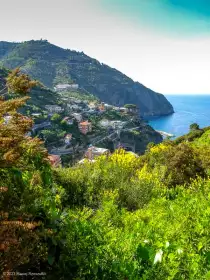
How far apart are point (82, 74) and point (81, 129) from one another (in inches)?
3589

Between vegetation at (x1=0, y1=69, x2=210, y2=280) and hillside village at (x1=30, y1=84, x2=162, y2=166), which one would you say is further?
hillside village at (x1=30, y1=84, x2=162, y2=166)

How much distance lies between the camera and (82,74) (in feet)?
518

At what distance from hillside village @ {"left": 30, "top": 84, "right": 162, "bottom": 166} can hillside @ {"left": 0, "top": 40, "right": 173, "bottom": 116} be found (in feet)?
163

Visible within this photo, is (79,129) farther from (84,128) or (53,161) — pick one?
(53,161)

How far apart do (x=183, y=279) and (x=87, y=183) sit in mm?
8612

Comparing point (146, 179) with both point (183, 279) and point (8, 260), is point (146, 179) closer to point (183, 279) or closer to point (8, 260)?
point (183, 279)

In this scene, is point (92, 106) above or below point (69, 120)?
above

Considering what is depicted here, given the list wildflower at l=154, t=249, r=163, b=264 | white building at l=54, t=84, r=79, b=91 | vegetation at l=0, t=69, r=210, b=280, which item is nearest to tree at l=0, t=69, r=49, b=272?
vegetation at l=0, t=69, r=210, b=280

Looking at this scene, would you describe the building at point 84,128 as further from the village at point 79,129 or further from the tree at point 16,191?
the tree at point 16,191

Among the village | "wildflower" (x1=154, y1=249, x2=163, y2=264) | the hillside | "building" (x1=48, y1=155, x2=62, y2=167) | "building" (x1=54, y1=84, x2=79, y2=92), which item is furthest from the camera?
the hillside

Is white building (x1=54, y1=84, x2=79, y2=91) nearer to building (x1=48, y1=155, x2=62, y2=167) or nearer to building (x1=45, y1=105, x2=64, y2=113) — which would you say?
building (x1=45, y1=105, x2=64, y2=113)

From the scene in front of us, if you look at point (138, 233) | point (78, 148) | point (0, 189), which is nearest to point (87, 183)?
point (138, 233)

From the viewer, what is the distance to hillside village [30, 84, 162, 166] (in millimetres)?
58028

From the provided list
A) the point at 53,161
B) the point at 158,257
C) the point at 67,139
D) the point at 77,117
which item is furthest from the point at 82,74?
the point at 158,257
